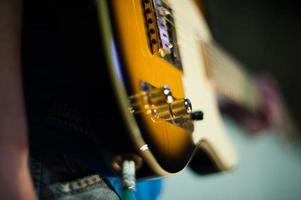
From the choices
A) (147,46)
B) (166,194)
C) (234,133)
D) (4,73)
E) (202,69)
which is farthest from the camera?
(234,133)

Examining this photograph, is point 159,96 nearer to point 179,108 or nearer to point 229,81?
point 179,108

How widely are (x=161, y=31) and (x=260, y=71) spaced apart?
1.18m

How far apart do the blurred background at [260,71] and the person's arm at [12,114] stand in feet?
2.64

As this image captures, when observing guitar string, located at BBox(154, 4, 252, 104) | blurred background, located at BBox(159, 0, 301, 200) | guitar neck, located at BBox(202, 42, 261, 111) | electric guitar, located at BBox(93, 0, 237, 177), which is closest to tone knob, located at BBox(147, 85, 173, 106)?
electric guitar, located at BBox(93, 0, 237, 177)

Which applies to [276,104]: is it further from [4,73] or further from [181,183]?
[4,73]

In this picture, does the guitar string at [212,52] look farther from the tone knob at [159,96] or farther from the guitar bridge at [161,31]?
the tone knob at [159,96]

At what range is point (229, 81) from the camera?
3.24ft

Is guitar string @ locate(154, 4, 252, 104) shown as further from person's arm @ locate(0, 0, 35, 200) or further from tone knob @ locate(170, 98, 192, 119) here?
person's arm @ locate(0, 0, 35, 200)

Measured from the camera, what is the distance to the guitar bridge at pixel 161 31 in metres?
0.43

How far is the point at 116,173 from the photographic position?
0.38 m

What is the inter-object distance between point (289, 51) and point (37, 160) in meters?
1.52

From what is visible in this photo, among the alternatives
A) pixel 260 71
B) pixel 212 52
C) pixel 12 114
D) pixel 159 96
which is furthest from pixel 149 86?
pixel 260 71

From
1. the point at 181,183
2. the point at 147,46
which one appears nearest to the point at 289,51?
the point at 181,183

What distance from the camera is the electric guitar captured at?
358 mm
